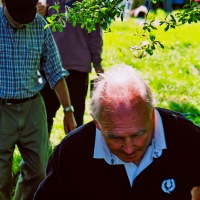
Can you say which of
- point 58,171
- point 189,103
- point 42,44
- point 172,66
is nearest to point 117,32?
point 172,66

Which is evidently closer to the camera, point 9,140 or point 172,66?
point 9,140

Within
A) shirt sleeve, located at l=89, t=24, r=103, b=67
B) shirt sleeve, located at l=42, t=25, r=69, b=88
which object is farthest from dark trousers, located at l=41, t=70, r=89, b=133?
shirt sleeve, located at l=42, t=25, r=69, b=88

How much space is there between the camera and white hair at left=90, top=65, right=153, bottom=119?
2625mm

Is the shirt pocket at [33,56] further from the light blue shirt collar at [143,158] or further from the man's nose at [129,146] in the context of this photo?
the man's nose at [129,146]

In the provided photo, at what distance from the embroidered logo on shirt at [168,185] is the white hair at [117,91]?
1.31 ft

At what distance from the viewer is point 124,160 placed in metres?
2.75

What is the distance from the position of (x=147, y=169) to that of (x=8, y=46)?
1.81m

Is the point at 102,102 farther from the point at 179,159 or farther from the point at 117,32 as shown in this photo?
the point at 117,32

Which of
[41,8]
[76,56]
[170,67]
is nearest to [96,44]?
[76,56]

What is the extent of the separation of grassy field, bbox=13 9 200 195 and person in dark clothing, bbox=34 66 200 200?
304cm

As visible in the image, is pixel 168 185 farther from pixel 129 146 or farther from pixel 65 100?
pixel 65 100

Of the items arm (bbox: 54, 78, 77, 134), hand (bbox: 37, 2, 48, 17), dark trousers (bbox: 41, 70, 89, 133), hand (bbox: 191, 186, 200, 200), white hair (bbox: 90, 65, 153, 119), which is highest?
white hair (bbox: 90, 65, 153, 119)

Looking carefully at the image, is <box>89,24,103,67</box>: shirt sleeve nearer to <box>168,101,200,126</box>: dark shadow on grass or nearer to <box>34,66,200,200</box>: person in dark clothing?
<box>168,101,200,126</box>: dark shadow on grass

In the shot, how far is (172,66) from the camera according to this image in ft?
33.7
